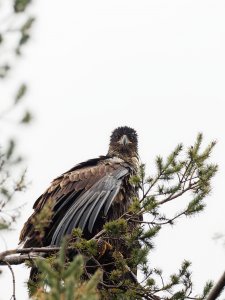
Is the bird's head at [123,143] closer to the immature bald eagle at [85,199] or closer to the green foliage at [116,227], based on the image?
the immature bald eagle at [85,199]

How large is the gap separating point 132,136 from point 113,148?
35 cm

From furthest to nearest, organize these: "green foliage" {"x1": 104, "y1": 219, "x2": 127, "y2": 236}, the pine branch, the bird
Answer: the bird, "green foliage" {"x1": 104, "y1": 219, "x2": 127, "y2": 236}, the pine branch

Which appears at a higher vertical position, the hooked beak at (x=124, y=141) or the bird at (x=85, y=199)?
the hooked beak at (x=124, y=141)

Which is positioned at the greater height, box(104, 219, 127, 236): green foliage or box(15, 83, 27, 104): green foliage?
box(15, 83, 27, 104): green foliage

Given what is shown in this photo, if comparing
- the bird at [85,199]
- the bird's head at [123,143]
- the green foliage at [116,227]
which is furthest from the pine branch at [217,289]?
the bird's head at [123,143]

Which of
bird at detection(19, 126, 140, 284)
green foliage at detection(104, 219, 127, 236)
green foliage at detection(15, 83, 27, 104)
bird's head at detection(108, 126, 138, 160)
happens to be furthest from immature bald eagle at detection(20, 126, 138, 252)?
green foliage at detection(15, 83, 27, 104)

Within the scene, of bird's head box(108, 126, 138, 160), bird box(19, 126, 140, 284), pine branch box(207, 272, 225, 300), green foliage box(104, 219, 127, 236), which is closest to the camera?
pine branch box(207, 272, 225, 300)

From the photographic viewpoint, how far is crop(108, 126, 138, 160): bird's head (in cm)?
1056

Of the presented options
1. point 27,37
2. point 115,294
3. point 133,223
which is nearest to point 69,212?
point 133,223

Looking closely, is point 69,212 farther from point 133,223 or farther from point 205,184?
point 205,184

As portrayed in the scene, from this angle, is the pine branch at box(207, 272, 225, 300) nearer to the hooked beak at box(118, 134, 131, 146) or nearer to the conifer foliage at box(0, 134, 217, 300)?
the conifer foliage at box(0, 134, 217, 300)

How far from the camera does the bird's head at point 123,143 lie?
34.7 feet

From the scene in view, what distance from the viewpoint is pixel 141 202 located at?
583 cm

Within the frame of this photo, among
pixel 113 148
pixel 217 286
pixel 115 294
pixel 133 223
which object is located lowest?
pixel 217 286
